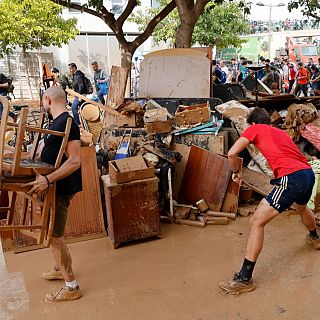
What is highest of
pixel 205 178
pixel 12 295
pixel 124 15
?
pixel 124 15

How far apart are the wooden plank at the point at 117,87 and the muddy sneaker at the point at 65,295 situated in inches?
147

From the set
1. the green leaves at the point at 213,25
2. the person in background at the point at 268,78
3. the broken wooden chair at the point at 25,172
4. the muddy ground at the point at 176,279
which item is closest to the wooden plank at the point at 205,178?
the muddy ground at the point at 176,279

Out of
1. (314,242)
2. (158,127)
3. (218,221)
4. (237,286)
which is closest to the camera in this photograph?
(237,286)

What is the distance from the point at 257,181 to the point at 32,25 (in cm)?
1629

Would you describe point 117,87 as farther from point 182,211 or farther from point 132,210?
point 132,210

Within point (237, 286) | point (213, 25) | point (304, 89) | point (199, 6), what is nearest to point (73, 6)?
point (199, 6)

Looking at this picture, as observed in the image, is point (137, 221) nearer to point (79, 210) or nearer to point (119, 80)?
point (79, 210)

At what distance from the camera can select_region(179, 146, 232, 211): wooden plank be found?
518cm

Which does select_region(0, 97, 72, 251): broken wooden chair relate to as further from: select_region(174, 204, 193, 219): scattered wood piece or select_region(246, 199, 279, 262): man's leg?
select_region(174, 204, 193, 219): scattered wood piece

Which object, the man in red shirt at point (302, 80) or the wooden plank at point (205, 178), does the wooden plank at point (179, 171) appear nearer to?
the wooden plank at point (205, 178)

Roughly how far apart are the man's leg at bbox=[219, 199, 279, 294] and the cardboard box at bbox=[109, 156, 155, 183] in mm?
1518

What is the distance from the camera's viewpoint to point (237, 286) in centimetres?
346

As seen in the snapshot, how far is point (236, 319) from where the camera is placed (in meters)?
3.11

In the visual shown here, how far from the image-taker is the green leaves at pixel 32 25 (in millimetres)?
17359
